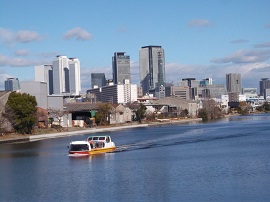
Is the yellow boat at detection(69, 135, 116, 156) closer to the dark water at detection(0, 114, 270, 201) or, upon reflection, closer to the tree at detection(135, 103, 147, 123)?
the dark water at detection(0, 114, 270, 201)

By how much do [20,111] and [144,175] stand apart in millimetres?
29360

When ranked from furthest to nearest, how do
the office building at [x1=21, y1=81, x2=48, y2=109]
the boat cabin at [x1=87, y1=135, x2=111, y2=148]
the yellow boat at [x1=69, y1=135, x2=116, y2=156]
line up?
1. the office building at [x1=21, y1=81, x2=48, y2=109]
2. the boat cabin at [x1=87, y1=135, x2=111, y2=148]
3. the yellow boat at [x1=69, y1=135, x2=116, y2=156]

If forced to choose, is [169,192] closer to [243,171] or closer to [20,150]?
[243,171]

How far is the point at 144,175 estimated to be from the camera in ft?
71.3

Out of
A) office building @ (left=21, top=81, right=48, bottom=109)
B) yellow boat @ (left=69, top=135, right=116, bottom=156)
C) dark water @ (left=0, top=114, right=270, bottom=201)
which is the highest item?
office building @ (left=21, top=81, right=48, bottom=109)

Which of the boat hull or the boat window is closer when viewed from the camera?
the boat hull

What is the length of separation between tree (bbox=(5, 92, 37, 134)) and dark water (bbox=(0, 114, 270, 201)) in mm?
14940

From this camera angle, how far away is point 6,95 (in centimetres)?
5194

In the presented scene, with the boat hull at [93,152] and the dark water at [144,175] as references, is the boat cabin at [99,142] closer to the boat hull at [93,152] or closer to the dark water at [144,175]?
the boat hull at [93,152]

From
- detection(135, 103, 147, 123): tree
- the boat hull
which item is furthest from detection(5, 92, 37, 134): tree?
detection(135, 103, 147, 123): tree

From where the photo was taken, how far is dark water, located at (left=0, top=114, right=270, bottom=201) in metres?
17.6

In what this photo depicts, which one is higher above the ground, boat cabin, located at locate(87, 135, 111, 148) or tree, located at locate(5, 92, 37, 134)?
tree, located at locate(5, 92, 37, 134)

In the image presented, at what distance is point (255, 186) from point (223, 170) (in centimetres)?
398

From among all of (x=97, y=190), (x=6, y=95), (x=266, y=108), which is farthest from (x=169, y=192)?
(x=266, y=108)
